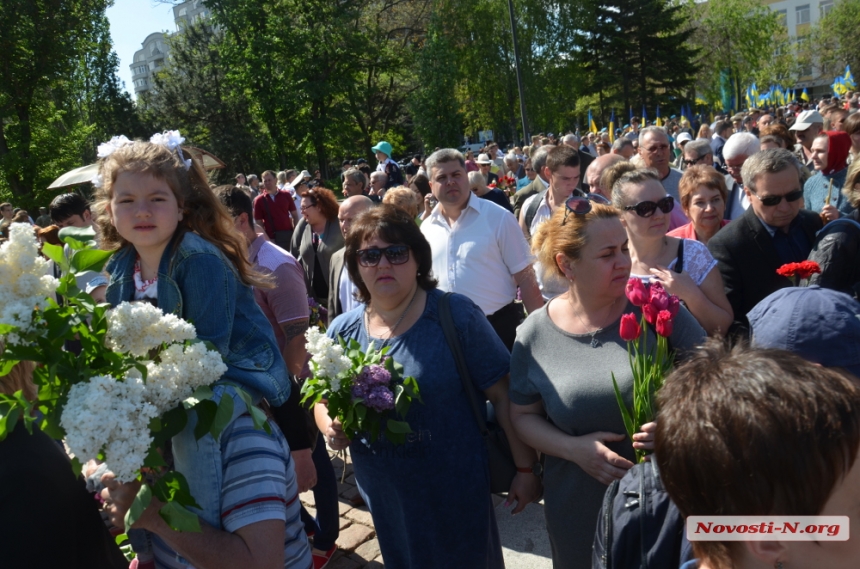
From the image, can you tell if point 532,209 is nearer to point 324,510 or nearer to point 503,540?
point 503,540

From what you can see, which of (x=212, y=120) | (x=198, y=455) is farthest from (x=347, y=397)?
(x=212, y=120)

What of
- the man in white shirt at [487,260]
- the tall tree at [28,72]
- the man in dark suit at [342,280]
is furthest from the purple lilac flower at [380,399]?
the tall tree at [28,72]

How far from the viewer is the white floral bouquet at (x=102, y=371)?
1.46 metres

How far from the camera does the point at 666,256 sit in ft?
11.2

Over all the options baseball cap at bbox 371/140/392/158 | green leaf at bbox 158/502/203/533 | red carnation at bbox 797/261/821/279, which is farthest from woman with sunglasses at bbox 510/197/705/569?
baseball cap at bbox 371/140/392/158

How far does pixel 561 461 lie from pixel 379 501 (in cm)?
81

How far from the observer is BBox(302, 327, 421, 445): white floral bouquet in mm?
2494

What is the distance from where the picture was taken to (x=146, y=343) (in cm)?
161

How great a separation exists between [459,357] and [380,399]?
41 centimetres

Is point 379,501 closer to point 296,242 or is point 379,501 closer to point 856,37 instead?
point 296,242

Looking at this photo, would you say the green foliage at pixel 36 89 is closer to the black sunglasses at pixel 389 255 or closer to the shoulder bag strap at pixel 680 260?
the black sunglasses at pixel 389 255

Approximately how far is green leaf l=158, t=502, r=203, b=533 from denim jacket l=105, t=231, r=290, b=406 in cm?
53

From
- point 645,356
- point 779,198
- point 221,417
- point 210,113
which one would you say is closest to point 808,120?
point 779,198

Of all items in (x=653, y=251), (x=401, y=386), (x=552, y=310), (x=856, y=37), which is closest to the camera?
(x=401, y=386)
